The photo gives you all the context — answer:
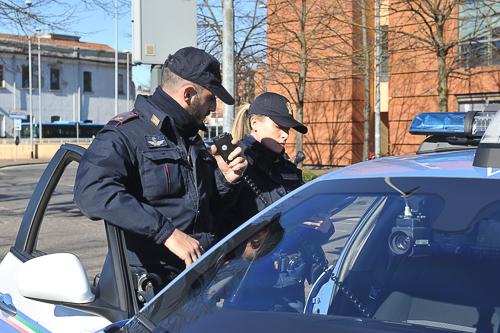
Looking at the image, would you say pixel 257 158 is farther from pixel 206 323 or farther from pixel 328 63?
pixel 328 63

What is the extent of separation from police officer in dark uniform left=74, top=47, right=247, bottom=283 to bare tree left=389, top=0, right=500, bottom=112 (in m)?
10.3

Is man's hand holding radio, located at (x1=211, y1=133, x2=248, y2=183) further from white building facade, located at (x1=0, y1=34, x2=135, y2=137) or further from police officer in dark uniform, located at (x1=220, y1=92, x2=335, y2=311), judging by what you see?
white building facade, located at (x1=0, y1=34, x2=135, y2=137)

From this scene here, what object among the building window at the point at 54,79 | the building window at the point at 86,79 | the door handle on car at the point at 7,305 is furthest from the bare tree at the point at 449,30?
the building window at the point at 86,79

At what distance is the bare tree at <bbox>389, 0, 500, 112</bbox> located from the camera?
1264 cm

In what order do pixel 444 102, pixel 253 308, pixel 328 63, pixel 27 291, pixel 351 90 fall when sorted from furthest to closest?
1. pixel 351 90
2. pixel 328 63
3. pixel 444 102
4. pixel 27 291
5. pixel 253 308

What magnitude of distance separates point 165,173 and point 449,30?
1368 cm

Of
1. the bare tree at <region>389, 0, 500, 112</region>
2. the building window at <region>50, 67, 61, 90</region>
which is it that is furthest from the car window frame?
the building window at <region>50, 67, 61, 90</region>

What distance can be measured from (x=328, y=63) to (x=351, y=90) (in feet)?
13.2

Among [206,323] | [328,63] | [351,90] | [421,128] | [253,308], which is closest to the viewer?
[206,323]

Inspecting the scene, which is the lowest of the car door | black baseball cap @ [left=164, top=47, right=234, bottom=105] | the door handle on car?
the door handle on car

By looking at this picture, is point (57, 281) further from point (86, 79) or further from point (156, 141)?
point (86, 79)

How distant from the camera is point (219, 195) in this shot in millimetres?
2980

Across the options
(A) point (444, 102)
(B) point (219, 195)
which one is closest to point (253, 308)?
(B) point (219, 195)

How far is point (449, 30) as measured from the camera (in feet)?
48.8
